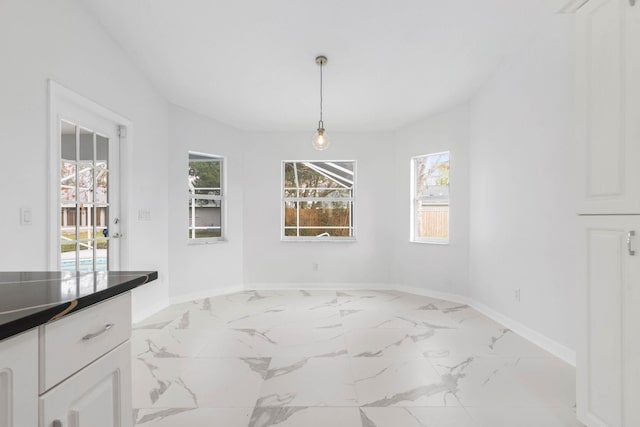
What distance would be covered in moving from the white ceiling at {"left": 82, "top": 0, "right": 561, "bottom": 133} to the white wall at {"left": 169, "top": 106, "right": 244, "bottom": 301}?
419mm

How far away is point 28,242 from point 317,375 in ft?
6.83

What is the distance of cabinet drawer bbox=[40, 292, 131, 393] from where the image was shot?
79 cm

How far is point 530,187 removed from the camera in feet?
9.84

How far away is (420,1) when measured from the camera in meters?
2.42

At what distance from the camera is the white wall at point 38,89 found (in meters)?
2.00

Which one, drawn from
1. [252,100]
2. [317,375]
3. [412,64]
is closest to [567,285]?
[317,375]

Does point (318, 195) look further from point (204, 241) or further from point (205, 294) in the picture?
point (205, 294)

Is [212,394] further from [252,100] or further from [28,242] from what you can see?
[252,100]

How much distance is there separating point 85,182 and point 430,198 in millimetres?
4002

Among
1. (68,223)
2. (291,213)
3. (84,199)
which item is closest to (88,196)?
(84,199)

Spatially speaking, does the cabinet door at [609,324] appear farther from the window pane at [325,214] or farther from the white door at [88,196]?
the window pane at [325,214]

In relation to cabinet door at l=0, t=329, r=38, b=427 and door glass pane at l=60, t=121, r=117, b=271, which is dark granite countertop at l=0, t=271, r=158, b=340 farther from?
door glass pane at l=60, t=121, r=117, b=271

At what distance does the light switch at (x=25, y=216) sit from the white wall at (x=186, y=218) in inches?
83.4

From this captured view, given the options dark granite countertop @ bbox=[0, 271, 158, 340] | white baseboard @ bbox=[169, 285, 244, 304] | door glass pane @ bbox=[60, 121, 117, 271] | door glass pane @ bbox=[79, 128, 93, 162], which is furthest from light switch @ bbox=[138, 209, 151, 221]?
dark granite countertop @ bbox=[0, 271, 158, 340]
